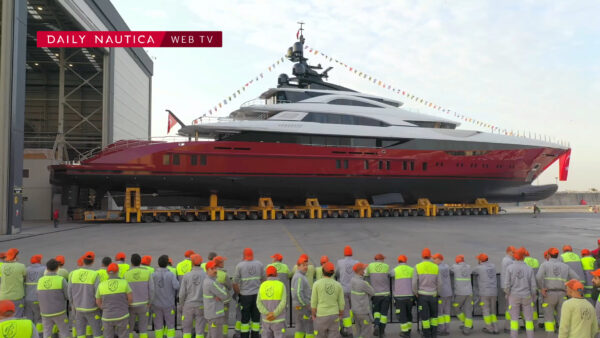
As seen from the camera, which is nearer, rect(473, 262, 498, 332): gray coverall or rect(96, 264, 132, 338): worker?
rect(96, 264, 132, 338): worker

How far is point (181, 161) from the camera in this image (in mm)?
19188

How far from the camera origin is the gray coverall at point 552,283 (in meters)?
5.21

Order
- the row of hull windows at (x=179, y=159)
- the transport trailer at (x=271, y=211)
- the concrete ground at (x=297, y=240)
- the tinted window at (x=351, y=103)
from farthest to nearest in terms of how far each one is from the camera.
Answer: the tinted window at (x=351, y=103) → the row of hull windows at (x=179, y=159) → the transport trailer at (x=271, y=211) → the concrete ground at (x=297, y=240)

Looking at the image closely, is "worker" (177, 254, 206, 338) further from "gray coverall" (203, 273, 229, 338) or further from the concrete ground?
the concrete ground

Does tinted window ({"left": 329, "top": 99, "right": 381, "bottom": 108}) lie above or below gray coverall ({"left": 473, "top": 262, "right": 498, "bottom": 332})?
above

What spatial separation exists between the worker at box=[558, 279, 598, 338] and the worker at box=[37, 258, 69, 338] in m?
5.70

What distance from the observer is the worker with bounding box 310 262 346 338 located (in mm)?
4418

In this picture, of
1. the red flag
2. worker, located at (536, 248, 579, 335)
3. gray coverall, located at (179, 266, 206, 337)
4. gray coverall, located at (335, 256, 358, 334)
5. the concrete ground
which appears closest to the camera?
gray coverall, located at (179, 266, 206, 337)

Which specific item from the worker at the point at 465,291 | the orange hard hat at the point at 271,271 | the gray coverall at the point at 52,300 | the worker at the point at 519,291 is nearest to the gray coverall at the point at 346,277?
the orange hard hat at the point at 271,271

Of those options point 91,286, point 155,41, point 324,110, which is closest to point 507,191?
point 324,110

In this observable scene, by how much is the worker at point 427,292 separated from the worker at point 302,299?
156cm

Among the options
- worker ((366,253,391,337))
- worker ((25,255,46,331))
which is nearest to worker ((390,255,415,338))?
worker ((366,253,391,337))

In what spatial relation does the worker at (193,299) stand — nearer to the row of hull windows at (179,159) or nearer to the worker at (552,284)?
the worker at (552,284)

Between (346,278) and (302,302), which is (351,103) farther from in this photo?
(302,302)
